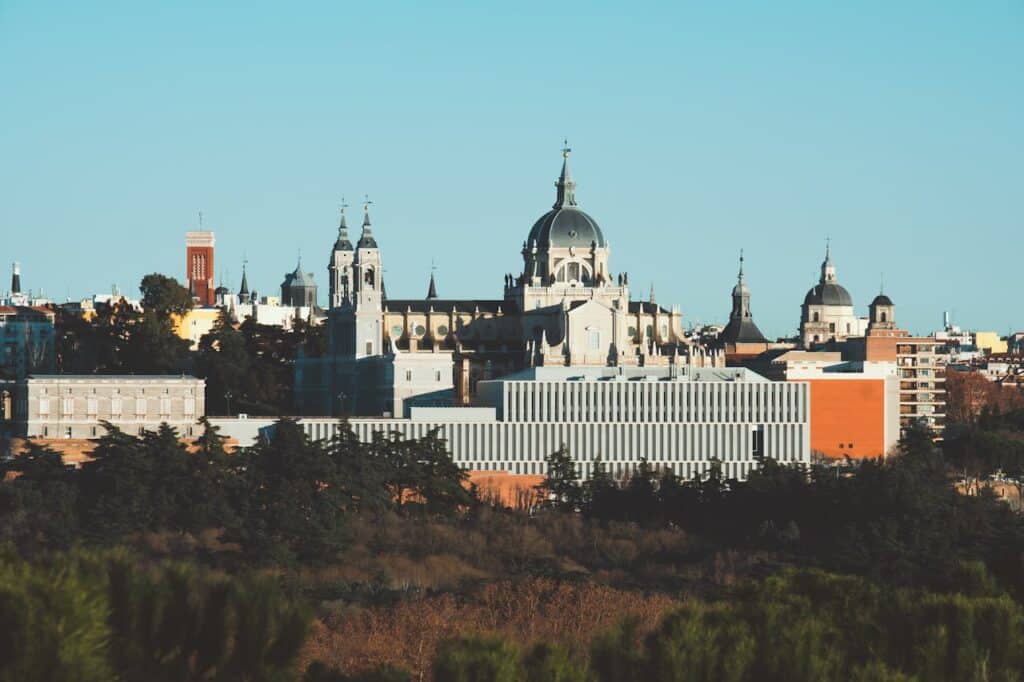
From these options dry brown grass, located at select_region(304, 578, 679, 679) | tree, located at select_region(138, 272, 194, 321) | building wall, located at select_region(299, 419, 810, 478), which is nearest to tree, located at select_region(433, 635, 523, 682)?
dry brown grass, located at select_region(304, 578, 679, 679)

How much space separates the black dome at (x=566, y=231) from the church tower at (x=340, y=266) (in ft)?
39.6

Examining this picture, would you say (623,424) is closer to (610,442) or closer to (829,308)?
(610,442)

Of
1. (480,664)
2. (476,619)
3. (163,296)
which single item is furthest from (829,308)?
(480,664)

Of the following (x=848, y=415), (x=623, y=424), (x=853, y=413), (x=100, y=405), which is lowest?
(x=623, y=424)

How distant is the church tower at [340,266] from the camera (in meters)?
149

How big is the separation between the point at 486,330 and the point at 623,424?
82.9 feet

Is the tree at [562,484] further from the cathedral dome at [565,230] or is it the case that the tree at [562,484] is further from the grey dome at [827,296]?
the grey dome at [827,296]

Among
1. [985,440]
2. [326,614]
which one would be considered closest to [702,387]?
[985,440]

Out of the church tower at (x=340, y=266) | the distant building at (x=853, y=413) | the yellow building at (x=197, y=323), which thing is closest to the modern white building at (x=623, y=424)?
the distant building at (x=853, y=413)

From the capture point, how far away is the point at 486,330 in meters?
150

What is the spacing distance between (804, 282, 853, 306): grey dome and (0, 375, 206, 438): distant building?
230 feet

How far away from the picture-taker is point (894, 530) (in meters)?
88.5

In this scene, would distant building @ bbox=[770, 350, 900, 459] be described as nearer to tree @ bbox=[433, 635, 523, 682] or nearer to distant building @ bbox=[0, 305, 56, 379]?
distant building @ bbox=[0, 305, 56, 379]

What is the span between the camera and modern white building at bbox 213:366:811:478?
124m
